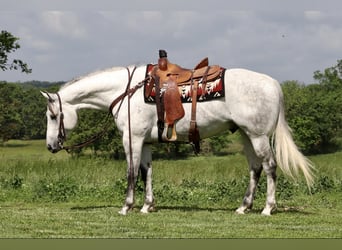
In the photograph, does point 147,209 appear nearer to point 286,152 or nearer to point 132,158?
point 132,158

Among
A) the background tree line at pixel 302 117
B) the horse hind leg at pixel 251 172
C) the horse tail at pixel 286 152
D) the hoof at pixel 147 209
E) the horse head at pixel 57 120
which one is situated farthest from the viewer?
the background tree line at pixel 302 117

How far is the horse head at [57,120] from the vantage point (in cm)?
870

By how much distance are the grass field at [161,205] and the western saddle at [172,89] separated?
1229mm

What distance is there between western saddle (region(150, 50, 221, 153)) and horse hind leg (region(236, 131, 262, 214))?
822 millimetres

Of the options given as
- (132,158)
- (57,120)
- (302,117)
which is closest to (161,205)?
(132,158)

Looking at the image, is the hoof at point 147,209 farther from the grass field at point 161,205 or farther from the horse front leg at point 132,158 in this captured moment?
the horse front leg at point 132,158

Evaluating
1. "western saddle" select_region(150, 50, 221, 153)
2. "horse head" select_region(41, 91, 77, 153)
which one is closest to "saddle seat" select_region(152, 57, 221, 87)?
"western saddle" select_region(150, 50, 221, 153)

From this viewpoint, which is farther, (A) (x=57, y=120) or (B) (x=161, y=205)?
(B) (x=161, y=205)

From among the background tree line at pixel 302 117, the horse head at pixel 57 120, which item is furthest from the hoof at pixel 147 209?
the background tree line at pixel 302 117

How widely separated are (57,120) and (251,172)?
10.2 feet

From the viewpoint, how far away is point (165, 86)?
8.20 meters

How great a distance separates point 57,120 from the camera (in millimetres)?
8711

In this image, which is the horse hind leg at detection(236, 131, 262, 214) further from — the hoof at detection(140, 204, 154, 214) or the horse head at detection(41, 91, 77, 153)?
the horse head at detection(41, 91, 77, 153)

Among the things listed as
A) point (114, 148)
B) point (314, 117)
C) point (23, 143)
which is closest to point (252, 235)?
point (114, 148)
